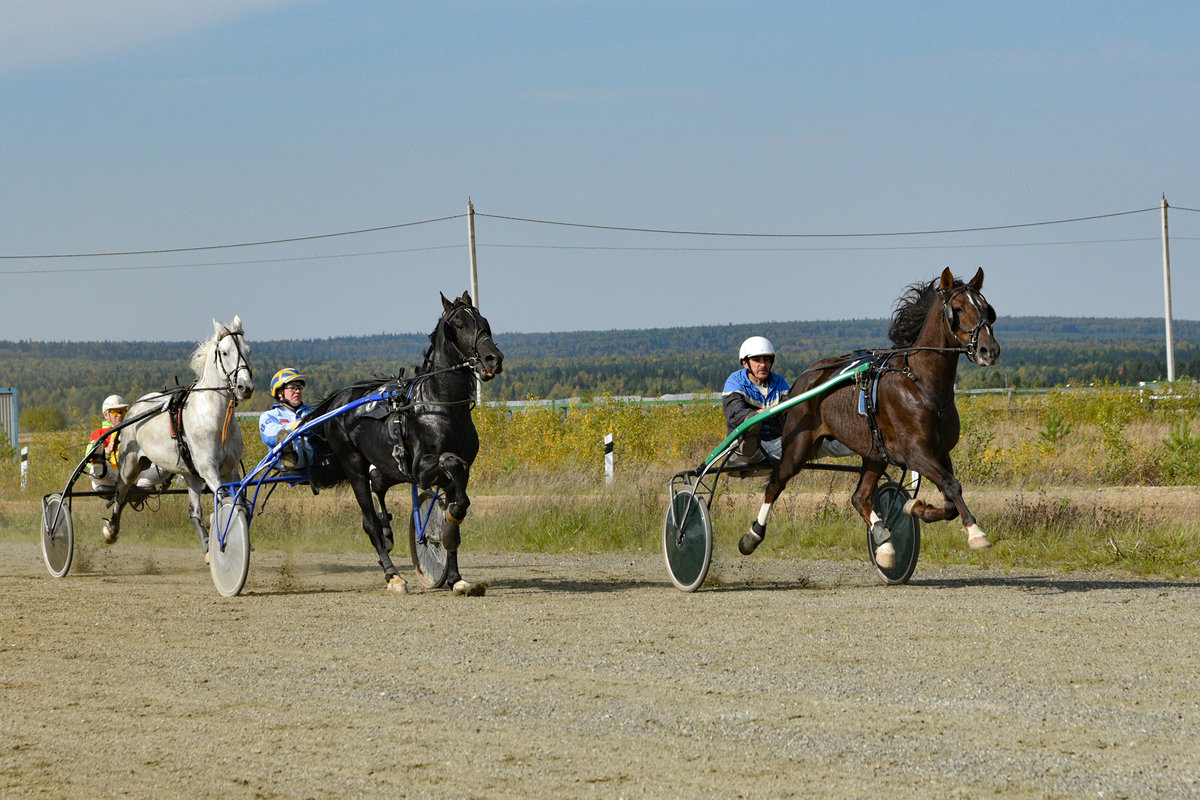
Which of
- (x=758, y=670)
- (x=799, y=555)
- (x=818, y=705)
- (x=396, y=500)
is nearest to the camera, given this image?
(x=818, y=705)

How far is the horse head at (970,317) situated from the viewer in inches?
339

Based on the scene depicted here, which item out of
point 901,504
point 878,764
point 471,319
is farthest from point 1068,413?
point 878,764

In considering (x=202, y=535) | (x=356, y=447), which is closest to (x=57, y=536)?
(x=202, y=535)

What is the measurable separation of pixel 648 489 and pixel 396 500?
356cm

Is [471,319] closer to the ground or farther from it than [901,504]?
farther from it

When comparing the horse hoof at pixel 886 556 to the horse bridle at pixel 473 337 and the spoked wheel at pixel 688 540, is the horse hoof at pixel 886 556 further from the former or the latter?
Result: the horse bridle at pixel 473 337

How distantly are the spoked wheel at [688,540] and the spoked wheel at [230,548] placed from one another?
3.01m

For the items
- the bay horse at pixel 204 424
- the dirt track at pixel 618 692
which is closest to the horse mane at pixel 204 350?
the bay horse at pixel 204 424

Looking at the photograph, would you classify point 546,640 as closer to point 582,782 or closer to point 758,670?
point 758,670

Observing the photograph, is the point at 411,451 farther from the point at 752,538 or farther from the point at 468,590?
the point at 752,538

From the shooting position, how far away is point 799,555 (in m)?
12.5

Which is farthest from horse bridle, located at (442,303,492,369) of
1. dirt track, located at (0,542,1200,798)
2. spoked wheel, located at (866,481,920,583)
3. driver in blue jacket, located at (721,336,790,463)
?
spoked wheel, located at (866,481,920,583)

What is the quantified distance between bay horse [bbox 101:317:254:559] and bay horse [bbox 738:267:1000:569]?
14.8 feet

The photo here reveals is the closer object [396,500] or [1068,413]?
[396,500]
